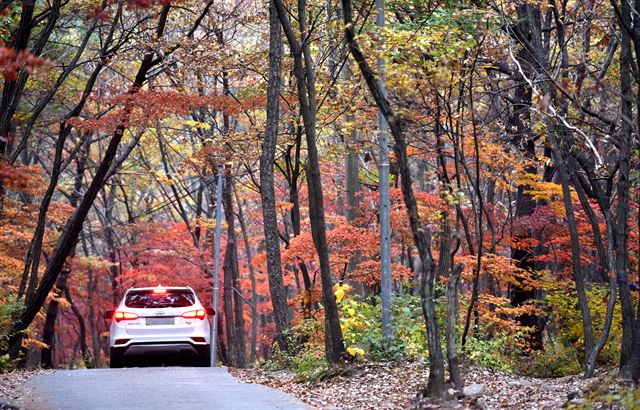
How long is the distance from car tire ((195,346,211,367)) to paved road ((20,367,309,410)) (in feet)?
4.15

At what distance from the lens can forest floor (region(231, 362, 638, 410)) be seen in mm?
9367

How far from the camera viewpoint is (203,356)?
16.6m

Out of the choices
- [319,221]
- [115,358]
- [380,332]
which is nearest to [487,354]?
[380,332]

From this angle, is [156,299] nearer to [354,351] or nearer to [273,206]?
[273,206]

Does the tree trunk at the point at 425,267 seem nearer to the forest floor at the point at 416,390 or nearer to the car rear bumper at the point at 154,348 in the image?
the forest floor at the point at 416,390

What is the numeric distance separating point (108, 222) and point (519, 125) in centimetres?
2029

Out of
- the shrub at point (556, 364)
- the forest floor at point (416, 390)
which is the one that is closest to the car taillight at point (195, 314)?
the forest floor at point (416, 390)

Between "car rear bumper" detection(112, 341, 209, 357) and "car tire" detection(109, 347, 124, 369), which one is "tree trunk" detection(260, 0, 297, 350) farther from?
"car tire" detection(109, 347, 124, 369)

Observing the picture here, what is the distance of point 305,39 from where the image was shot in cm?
1522

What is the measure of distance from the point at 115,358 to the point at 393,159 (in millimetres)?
10592

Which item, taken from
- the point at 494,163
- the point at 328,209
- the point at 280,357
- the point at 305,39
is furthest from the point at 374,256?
the point at 328,209

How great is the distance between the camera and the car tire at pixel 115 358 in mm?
15977

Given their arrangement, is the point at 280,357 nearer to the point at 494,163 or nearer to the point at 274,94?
the point at 274,94

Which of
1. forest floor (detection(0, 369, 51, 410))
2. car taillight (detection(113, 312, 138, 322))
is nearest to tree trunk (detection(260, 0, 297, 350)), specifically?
car taillight (detection(113, 312, 138, 322))
